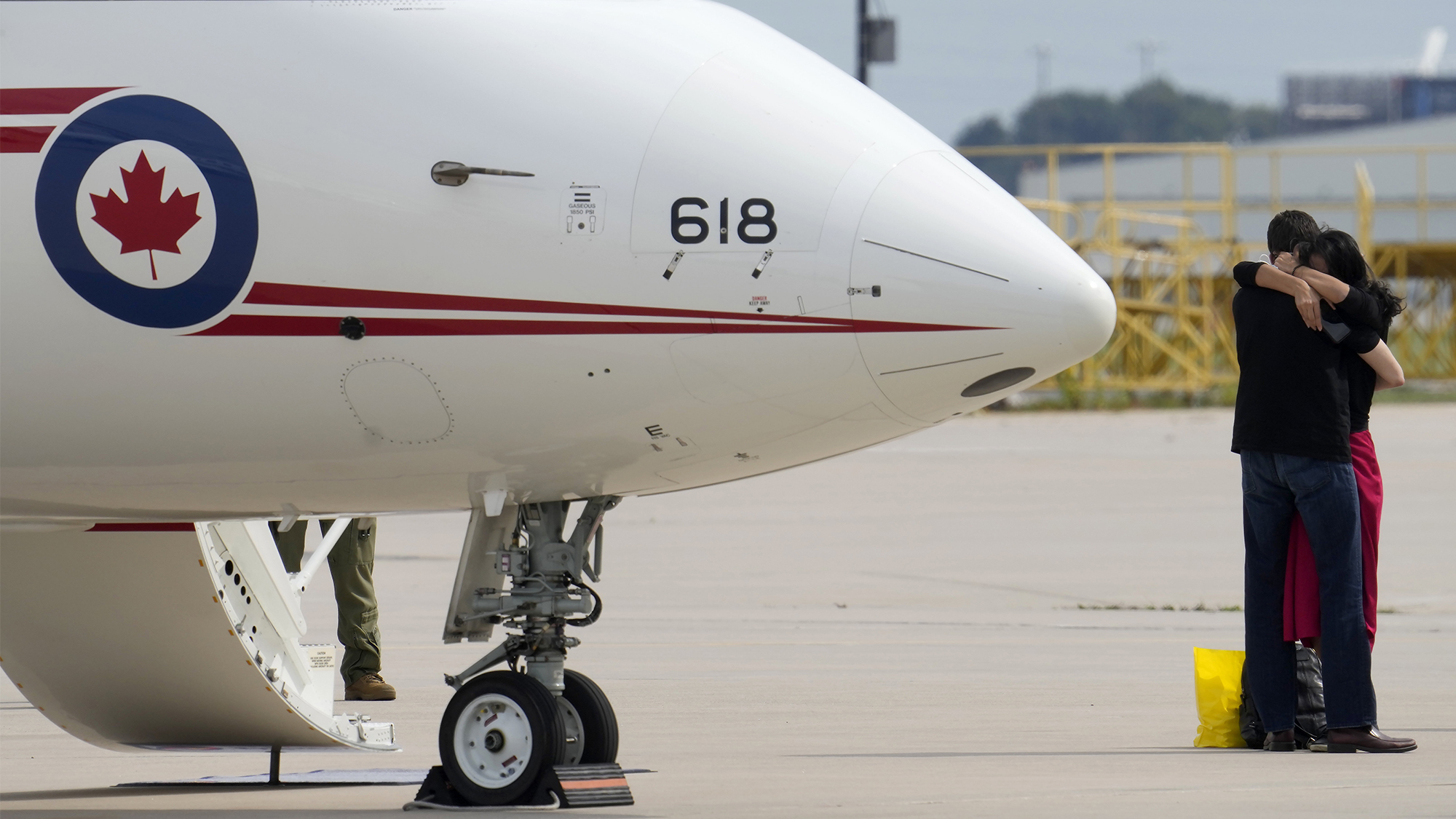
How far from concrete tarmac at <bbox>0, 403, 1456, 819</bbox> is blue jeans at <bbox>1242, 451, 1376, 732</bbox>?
0.23m

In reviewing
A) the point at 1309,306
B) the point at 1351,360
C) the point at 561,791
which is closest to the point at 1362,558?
the point at 1351,360

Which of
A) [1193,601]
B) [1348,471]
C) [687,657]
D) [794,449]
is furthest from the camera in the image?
[1193,601]

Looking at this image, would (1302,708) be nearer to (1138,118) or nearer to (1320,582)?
(1320,582)

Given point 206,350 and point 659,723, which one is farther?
point 659,723

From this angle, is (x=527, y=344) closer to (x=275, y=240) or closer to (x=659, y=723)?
(x=275, y=240)

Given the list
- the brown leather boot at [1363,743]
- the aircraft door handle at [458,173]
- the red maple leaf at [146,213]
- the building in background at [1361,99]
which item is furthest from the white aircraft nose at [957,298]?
the building in background at [1361,99]

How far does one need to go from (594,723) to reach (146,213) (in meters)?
2.41

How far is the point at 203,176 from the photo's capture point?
5.91 m

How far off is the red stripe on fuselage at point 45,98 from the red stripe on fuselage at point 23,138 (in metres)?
0.05

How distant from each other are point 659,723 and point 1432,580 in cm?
842

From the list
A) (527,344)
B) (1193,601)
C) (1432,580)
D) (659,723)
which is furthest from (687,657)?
(1432,580)

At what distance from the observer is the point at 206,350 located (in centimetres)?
598

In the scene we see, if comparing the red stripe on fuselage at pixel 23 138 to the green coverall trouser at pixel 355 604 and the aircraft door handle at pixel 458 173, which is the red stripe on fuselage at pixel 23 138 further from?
the green coverall trouser at pixel 355 604

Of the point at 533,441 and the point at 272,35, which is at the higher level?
the point at 272,35
